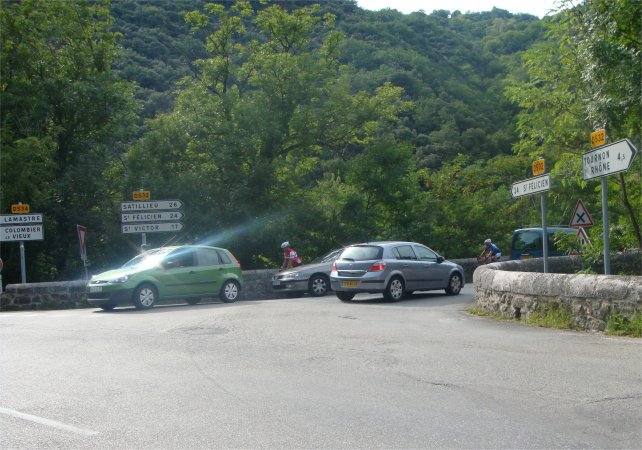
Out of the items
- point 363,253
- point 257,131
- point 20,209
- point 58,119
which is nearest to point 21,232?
point 20,209

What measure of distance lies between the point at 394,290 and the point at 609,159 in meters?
8.11

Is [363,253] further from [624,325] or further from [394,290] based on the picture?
[624,325]

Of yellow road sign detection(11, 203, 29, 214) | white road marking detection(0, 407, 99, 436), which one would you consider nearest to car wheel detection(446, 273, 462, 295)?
yellow road sign detection(11, 203, 29, 214)

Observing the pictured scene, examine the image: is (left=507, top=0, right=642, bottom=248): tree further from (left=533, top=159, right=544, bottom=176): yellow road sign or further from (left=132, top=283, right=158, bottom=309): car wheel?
(left=132, top=283, right=158, bottom=309): car wheel

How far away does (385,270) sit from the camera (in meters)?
18.4

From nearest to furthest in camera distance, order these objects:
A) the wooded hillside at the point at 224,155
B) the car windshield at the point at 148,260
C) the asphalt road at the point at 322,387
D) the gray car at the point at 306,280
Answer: the asphalt road at the point at 322,387 < the car windshield at the point at 148,260 < the gray car at the point at 306,280 < the wooded hillside at the point at 224,155

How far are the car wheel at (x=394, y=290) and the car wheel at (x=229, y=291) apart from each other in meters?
4.49

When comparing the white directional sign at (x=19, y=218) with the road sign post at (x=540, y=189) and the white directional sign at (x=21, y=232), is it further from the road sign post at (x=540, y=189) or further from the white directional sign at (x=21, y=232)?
the road sign post at (x=540, y=189)

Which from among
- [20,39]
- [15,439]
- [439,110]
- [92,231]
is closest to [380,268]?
[15,439]

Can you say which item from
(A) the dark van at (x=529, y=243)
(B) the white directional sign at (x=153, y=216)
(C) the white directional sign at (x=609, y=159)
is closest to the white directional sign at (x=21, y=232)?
(B) the white directional sign at (x=153, y=216)

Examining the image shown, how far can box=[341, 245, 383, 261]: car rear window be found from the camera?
1856 centimetres

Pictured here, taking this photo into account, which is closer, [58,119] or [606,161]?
[606,161]

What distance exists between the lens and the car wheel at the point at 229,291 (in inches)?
805

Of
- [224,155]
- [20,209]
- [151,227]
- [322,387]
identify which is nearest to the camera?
[322,387]
